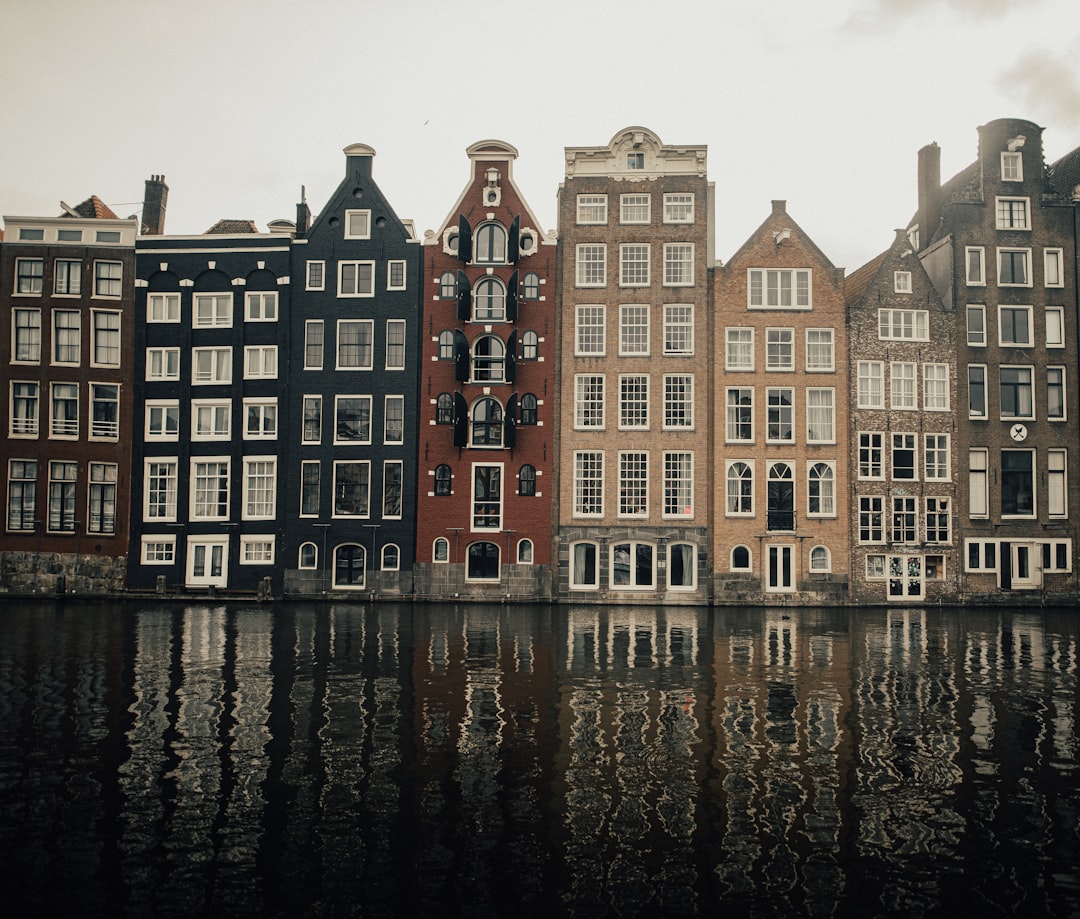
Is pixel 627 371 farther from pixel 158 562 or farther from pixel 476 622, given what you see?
pixel 158 562

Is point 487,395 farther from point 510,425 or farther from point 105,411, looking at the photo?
point 105,411

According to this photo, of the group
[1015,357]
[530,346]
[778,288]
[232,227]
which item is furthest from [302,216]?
[1015,357]

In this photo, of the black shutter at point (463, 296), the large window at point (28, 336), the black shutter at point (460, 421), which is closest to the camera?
the black shutter at point (460, 421)

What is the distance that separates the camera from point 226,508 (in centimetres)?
4709

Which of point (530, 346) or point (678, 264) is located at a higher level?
point (678, 264)

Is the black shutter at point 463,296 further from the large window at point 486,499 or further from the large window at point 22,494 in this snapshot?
the large window at point 22,494

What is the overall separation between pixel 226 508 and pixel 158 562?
4597 mm

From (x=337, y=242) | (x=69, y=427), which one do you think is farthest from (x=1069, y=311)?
(x=69, y=427)

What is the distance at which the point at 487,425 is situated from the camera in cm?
4656

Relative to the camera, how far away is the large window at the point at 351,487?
1834 inches

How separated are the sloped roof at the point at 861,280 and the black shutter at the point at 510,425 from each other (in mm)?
19647

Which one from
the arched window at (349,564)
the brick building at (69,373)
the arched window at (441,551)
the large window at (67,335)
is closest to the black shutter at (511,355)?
the arched window at (441,551)

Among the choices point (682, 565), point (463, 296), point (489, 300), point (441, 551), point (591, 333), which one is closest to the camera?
point (463, 296)

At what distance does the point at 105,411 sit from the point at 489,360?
71.1 ft
